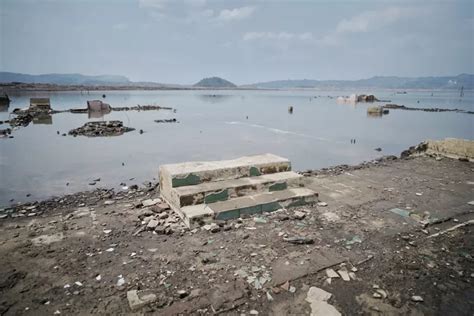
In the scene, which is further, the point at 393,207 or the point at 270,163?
the point at 270,163

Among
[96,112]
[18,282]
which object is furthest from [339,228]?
[96,112]

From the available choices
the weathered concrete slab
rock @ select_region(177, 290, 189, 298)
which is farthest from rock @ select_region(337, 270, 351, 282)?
rock @ select_region(177, 290, 189, 298)

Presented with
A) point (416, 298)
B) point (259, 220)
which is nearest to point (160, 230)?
point (259, 220)

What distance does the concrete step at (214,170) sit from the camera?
230 inches

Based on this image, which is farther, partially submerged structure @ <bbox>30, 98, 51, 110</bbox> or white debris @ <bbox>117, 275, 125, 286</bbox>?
partially submerged structure @ <bbox>30, 98, 51, 110</bbox>

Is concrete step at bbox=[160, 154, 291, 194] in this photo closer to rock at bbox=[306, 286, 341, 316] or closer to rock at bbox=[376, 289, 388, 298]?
rock at bbox=[306, 286, 341, 316]

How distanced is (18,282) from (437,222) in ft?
22.4

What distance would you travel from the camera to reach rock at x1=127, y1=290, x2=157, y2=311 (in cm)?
325

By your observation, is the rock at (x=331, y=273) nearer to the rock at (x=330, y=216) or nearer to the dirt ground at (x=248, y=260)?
the dirt ground at (x=248, y=260)

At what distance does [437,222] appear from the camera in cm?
547

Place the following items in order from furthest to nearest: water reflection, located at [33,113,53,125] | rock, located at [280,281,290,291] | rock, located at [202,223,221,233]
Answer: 1. water reflection, located at [33,113,53,125]
2. rock, located at [202,223,221,233]
3. rock, located at [280,281,290,291]

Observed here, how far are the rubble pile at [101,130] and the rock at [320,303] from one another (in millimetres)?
18098

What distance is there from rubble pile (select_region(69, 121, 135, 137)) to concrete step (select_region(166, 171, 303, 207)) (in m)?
15.0

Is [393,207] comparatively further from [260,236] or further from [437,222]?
[260,236]
